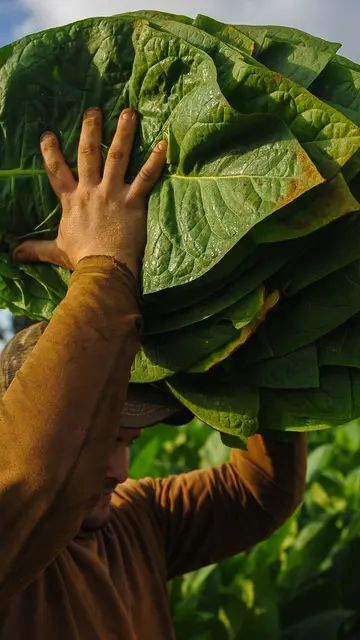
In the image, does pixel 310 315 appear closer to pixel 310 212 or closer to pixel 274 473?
pixel 310 212

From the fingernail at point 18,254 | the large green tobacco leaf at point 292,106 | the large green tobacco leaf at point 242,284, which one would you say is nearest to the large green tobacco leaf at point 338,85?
the large green tobacco leaf at point 292,106

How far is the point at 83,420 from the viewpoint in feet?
5.25

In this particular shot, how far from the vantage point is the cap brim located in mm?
2043

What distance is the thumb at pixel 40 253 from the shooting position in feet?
6.16

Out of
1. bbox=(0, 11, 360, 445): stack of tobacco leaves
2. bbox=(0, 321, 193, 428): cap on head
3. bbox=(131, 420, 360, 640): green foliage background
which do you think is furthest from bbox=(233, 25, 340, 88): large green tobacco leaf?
bbox=(131, 420, 360, 640): green foliage background

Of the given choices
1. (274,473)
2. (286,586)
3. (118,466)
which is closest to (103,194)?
(118,466)

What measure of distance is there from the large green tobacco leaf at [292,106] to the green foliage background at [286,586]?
2.11 meters

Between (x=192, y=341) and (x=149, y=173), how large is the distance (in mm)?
340

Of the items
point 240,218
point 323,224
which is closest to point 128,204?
point 240,218

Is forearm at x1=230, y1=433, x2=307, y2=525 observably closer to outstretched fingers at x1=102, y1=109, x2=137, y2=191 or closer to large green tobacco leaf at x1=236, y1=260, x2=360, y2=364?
large green tobacco leaf at x1=236, y1=260, x2=360, y2=364

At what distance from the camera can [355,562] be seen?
12.0 feet

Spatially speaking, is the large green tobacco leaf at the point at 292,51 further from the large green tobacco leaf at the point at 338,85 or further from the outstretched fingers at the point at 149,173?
the outstretched fingers at the point at 149,173

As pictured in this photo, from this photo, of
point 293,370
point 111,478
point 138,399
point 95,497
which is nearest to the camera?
point 95,497

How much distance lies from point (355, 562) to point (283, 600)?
34cm
